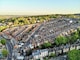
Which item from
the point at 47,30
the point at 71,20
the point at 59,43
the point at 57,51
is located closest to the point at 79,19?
the point at 71,20

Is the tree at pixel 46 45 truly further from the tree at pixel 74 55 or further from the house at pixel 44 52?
the tree at pixel 74 55

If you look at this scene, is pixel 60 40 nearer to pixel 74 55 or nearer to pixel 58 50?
pixel 58 50

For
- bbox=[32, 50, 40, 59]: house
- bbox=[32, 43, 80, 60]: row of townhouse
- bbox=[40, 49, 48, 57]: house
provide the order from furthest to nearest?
1. bbox=[40, 49, 48, 57]: house
2. bbox=[32, 43, 80, 60]: row of townhouse
3. bbox=[32, 50, 40, 59]: house

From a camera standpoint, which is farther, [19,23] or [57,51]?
[19,23]

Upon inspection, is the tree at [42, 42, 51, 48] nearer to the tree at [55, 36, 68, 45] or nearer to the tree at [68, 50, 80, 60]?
the tree at [55, 36, 68, 45]

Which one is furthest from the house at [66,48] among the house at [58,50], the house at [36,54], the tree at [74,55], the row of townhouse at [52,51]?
the tree at [74,55]

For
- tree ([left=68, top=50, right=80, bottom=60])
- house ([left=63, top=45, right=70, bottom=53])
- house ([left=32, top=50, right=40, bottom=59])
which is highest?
tree ([left=68, top=50, right=80, bottom=60])

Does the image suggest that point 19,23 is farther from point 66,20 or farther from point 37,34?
point 37,34

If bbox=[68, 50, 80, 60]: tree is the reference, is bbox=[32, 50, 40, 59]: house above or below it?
below

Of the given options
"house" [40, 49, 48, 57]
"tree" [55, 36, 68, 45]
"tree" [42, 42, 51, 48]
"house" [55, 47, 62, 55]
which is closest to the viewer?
"house" [40, 49, 48, 57]

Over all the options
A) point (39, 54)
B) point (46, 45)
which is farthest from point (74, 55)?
point (46, 45)

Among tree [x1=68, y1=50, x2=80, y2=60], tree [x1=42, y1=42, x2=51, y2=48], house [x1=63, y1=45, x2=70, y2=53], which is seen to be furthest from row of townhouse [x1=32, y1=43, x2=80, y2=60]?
tree [x1=68, y1=50, x2=80, y2=60]
